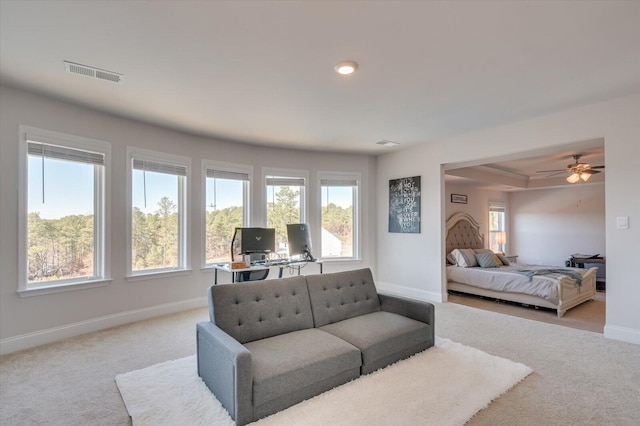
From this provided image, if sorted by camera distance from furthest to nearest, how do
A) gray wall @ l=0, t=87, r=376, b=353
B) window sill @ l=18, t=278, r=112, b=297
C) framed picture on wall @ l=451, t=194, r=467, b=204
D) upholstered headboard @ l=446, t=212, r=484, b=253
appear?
1. framed picture on wall @ l=451, t=194, r=467, b=204
2. upholstered headboard @ l=446, t=212, r=484, b=253
3. window sill @ l=18, t=278, r=112, b=297
4. gray wall @ l=0, t=87, r=376, b=353

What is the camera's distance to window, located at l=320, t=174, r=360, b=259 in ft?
19.9

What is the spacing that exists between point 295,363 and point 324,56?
2334 mm

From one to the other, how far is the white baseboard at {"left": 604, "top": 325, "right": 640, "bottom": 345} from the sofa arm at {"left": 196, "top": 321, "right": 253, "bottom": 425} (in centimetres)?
395

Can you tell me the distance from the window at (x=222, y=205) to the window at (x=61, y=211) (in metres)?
1.36

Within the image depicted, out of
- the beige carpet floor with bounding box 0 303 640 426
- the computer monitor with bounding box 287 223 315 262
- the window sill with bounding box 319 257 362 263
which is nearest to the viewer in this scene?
the beige carpet floor with bounding box 0 303 640 426

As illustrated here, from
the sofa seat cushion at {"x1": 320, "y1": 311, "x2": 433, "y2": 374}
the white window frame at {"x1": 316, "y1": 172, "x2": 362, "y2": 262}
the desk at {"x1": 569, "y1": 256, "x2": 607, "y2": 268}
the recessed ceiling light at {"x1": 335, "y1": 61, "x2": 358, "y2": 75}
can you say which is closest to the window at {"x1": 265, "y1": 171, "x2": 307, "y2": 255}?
the white window frame at {"x1": 316, "y1": 172, "x2": 362, "y2": 262}

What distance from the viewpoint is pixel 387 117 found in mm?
4094

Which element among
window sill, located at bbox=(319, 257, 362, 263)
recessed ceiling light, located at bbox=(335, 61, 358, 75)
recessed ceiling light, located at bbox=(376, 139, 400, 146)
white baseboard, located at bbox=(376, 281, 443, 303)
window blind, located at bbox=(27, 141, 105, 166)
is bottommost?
white baseboard, located at bbox=(376, 281, 443, 303)

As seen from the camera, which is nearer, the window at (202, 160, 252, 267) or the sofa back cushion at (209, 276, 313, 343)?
the sofa back cushion at (209, 276, 313, 343)

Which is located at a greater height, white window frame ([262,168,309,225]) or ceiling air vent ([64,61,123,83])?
ceiling air vent ([64,61,123,83])

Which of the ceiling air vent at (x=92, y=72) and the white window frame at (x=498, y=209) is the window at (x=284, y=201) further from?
the white window frame at (x=498, y=209)

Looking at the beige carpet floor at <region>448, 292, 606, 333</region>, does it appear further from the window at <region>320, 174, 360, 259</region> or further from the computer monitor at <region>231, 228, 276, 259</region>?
the computer monitor at <region>231, 228, 276, 259</region>

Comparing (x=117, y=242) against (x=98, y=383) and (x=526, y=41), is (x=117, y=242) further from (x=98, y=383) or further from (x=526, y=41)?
(x=526, y=41)

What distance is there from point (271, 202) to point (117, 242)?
93.4 inches
